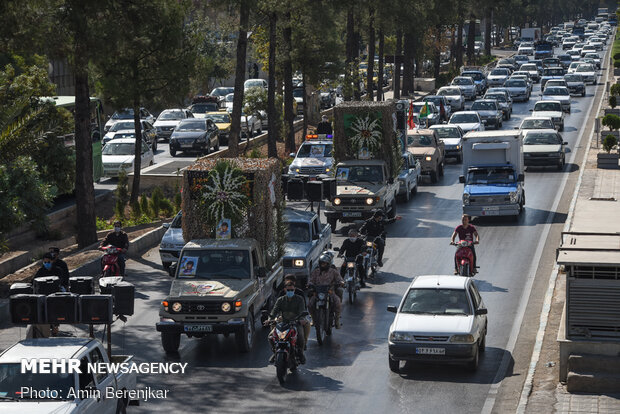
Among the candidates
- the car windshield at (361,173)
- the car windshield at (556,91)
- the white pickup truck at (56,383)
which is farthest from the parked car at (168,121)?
the white pickup truck at (56,383)

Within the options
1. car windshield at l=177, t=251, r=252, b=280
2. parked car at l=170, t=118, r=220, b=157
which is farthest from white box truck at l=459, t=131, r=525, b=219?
parked car at l=170, t=118, r=220, b=157

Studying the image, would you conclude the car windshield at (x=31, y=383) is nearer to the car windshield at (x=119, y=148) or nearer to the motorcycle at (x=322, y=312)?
the motorcycle at (x=322, y=312)

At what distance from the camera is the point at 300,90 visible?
2884 inches

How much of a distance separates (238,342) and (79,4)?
1036 cm

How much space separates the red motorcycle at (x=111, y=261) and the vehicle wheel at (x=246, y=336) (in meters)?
5.57

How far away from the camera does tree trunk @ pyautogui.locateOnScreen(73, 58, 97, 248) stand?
95.0 ft

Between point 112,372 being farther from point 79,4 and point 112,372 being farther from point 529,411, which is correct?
→ point 79,4

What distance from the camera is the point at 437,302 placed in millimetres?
18234

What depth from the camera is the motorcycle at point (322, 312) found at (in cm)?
1964

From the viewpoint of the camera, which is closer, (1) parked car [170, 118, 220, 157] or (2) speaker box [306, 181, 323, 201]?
(2) speaker box [306, 181, 323, 201]

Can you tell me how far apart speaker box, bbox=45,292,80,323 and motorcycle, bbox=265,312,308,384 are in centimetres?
416

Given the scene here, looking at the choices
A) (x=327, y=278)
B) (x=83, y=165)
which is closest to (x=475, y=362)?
(x=327, y=278)

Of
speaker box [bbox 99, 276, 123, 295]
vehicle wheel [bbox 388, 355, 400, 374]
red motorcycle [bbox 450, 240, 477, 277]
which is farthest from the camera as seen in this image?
red motorcycle [bbox 450, 240, 477, 277]

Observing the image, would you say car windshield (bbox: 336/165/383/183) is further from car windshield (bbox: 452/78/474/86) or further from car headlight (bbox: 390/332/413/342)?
car windshield (bbox: 452/78/474/86)
